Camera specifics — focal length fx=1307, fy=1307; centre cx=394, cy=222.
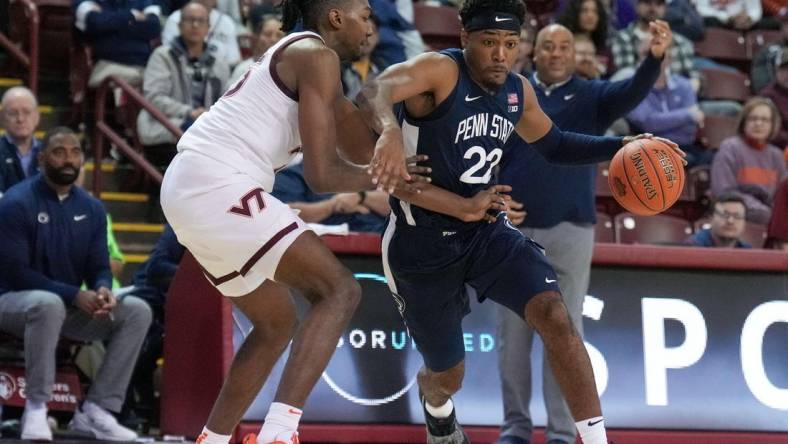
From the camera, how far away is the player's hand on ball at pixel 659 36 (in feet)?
21.8

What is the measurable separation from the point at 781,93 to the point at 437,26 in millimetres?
3227

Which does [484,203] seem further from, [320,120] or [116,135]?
[116,135]

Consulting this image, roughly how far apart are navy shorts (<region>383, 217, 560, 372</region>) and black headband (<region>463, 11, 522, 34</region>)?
825 millimetres

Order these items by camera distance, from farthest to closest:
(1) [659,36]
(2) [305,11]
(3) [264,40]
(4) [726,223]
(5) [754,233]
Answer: (5) [754,233], (3) [264,40], (4) [726,223], (1) [659,36], (2) [305,11]

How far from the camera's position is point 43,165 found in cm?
768

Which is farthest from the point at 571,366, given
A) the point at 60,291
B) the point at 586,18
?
the point at 586,18

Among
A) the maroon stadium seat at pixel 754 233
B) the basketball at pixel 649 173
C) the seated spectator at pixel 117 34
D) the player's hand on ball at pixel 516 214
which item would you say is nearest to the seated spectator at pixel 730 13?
the maroon stadium seat at pixel 754 233

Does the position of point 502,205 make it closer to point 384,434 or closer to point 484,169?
point 484,169

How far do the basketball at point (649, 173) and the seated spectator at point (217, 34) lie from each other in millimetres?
4782

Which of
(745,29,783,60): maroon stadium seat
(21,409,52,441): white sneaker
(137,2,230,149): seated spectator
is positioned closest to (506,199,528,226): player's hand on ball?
(21,409,52,441): white sneaker

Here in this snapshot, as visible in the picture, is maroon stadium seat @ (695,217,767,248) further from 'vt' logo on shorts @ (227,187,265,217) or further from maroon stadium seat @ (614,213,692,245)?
'vt' logo on shorts @ (227,187,265,217)

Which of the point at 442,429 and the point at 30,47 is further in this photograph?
the point at 30,47

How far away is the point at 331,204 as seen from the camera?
323 inches

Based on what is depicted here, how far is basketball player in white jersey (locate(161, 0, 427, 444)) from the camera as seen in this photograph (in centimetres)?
475
